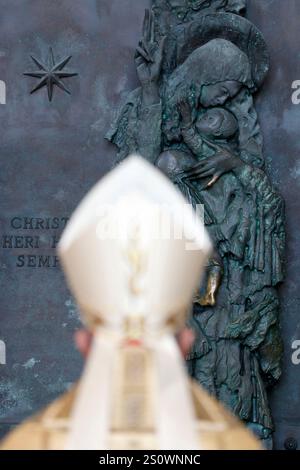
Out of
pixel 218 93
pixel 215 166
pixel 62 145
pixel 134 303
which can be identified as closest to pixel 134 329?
pixel 134 303

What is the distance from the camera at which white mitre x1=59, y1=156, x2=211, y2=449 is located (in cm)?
235

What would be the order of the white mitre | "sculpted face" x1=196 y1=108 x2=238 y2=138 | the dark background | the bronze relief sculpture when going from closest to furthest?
the white mitre < the bronze relief sculpture < "sculpted face" x1=196 y1=108 x2=238 y2=138 < the dark background

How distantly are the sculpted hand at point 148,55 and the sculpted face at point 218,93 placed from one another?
245 mm

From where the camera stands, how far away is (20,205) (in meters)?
6.44

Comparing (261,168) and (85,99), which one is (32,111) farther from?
(261,168)

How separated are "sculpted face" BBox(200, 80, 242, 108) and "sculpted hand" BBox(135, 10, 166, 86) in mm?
245

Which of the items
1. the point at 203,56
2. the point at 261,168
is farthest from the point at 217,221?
the point at 203,56

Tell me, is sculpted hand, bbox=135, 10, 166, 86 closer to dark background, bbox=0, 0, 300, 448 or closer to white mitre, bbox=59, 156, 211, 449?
dark background, bbox=0, 0, 300, 448

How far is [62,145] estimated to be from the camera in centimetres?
645

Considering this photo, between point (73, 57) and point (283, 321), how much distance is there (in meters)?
1.66

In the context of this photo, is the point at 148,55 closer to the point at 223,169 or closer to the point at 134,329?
the point at 223,169

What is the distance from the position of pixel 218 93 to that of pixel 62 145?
83 centimetres

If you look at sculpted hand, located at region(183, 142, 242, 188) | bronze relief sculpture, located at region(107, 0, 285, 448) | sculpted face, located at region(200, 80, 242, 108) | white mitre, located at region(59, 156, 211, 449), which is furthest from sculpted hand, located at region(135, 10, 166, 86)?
white mitre, located at region(59, 156, 211, 449)

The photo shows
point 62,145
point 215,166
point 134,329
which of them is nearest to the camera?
point 134,329
